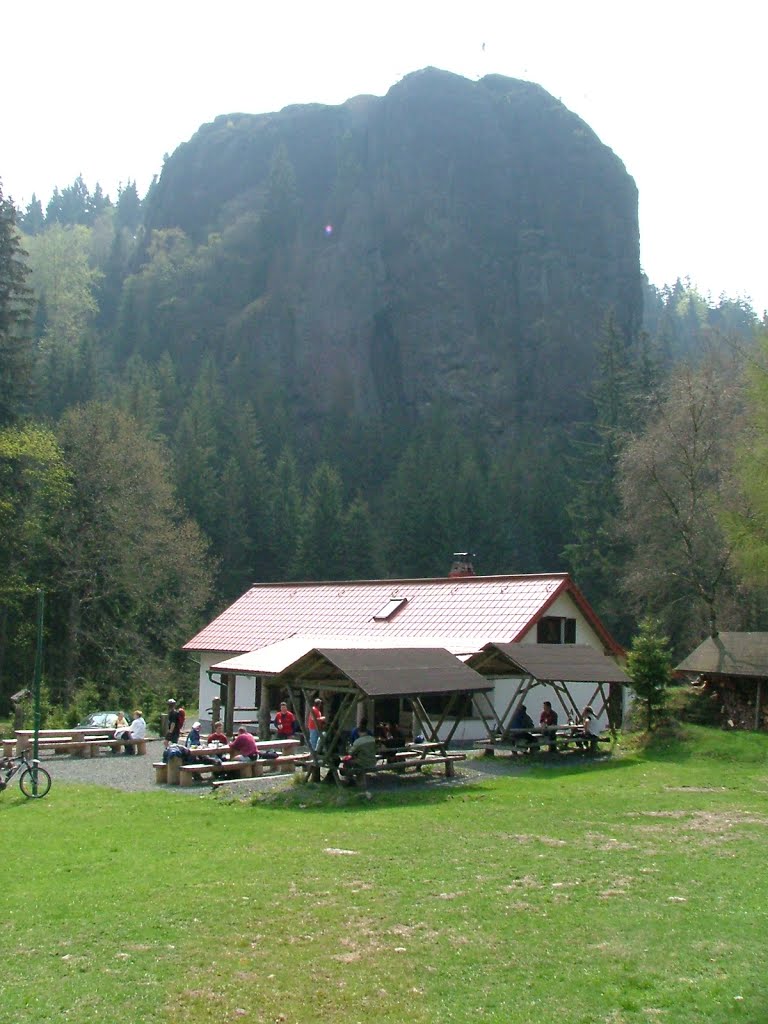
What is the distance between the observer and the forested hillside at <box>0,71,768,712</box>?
143ft

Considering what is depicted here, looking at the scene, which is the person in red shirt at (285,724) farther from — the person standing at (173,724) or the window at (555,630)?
the window at (555,630)

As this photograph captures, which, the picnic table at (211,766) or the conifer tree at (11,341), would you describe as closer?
the picnic table at (211,766)

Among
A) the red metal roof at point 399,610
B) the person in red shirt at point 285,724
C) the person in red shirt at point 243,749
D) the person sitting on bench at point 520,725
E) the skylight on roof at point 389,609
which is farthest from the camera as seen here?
the skylight on roof at point 389,609

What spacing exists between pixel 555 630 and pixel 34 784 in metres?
17.4

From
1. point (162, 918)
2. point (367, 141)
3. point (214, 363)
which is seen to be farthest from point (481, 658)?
point (367, 141)

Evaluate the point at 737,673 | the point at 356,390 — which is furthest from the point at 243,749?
the point at 356,390

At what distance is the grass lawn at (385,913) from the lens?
24.5 ft

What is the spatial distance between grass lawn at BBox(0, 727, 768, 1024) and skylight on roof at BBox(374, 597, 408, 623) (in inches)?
608

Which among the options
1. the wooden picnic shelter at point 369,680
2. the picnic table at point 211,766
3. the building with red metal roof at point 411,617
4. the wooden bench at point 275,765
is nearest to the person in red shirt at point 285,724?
the building with red metal roof at point 411,617

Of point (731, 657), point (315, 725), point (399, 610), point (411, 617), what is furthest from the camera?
point (399, 610)

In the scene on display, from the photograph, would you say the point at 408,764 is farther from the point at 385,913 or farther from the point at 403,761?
the point at 385,913

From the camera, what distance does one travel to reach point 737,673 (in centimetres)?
2898

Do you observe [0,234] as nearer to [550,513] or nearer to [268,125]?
[550,513]

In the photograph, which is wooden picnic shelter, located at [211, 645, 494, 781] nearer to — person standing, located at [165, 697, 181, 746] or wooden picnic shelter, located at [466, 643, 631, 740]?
wooden picnic shelter, located at [466, 643, 631, 740]
